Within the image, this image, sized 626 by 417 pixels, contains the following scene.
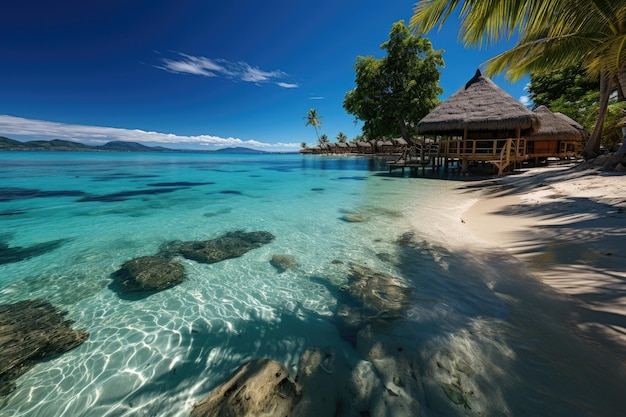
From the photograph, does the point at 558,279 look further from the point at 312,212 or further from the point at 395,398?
the point at 312,212

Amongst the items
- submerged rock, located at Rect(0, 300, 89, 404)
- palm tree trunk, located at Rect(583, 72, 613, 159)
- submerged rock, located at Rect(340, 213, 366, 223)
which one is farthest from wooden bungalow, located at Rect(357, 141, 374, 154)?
submerged rock, located at Rect(0, 300, 89, 404)

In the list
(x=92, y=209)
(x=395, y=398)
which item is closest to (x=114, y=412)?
(x=395, y=398)

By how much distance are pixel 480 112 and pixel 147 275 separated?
16.6 m

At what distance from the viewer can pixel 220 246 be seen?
5699mm

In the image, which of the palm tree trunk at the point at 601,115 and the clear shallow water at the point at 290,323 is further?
the palm tree trunk at the point at 601,115

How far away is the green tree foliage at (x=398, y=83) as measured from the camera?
20172 mm

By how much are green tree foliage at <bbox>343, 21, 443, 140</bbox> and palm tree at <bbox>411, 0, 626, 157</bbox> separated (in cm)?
1096

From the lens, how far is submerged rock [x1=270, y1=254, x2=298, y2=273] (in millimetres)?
4719

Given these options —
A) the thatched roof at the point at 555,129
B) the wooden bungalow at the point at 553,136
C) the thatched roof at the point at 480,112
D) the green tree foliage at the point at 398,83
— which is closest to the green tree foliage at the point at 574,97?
the wooden bungalow at the point at 553,136

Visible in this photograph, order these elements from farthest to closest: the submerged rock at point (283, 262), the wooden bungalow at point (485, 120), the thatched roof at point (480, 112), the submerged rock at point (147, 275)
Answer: the wooden bungalow at point (485, 120) → the thatched roof at point (480, 112) → the submerged rock at point (283, 262) → the submerged rock at point (147, 275)

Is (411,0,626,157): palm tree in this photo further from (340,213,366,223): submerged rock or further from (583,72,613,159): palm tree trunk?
(340,213,366,223): submerged rock

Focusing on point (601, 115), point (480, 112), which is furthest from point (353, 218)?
point (601, 115)

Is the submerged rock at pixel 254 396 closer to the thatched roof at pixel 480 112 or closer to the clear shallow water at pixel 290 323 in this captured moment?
the clear shallow water at pixel 290 323

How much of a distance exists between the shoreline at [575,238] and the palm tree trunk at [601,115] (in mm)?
5028
